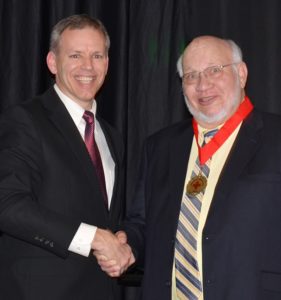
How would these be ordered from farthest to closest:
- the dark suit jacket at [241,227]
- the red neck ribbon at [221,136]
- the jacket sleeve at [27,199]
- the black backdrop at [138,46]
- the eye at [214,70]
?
the black backdrop at [138,46] → the eye at [214,70] → the red neck ribbon at [221,136] → the jacket sleeve at [27,199] → the dark suit jacket at [241,227]

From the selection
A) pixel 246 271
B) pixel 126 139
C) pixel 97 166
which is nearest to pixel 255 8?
pixel 126 139

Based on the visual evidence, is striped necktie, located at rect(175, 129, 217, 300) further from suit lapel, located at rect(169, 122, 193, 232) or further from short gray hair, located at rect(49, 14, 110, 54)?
short gray hair, located at rect(49, 14, 110, 54)

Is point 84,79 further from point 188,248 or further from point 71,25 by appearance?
point 188,248

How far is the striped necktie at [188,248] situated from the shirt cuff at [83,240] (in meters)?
0.38

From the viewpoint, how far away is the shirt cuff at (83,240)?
2447mm

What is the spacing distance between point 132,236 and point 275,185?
2.58 ft

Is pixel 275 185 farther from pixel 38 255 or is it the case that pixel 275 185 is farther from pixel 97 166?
pixel 38 255

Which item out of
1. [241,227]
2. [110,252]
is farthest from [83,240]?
[241,227]

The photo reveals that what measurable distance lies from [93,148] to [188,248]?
680mm

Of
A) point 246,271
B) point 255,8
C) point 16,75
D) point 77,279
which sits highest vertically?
point 255,8

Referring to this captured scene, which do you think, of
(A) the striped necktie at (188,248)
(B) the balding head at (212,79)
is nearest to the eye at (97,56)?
(B) the balding head at (212,79)

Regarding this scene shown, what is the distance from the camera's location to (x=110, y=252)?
2549 millimetres

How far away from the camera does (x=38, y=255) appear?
249 cm

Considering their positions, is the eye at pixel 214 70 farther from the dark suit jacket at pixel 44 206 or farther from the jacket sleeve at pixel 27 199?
the jacket sleeve at pixel 27 199
